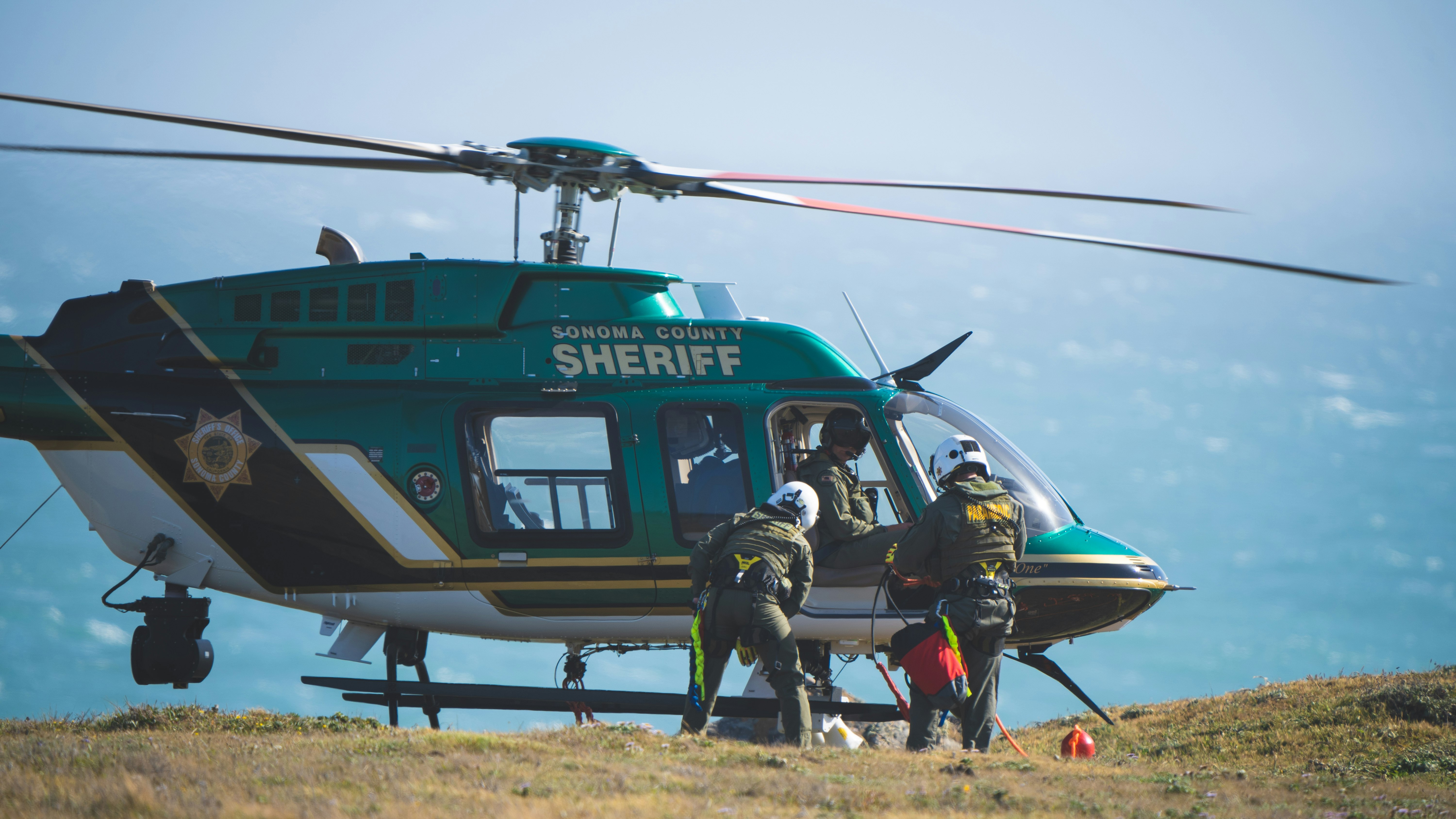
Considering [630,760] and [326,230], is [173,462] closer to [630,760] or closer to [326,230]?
[326,230]

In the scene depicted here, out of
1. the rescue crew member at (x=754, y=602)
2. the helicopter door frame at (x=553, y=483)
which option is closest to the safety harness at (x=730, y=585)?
the rescue crew member at (x=754, y=602)

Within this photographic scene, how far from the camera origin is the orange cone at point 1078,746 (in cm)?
856

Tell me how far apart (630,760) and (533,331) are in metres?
3.56

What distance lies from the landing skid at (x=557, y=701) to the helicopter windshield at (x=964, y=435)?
178 cm

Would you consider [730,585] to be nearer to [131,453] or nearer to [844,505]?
[844,505]

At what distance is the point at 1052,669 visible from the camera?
8.73 metres

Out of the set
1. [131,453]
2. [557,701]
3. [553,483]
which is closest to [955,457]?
[553,483]

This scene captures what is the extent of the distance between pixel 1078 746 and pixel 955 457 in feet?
9.04

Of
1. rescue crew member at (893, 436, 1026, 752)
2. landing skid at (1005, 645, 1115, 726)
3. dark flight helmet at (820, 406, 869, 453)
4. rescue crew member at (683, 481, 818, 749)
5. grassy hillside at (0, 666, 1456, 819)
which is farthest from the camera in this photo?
landing skid at (1005, 645, 1115, 726)

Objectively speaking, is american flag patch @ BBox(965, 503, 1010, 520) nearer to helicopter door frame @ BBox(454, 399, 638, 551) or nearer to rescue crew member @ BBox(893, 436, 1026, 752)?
rescue crew member @ BBox(893, 436, 1026, 752)

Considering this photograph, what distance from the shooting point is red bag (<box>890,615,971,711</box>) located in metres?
7.10

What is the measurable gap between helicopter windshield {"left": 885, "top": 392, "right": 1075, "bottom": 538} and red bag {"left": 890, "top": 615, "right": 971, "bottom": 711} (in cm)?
126

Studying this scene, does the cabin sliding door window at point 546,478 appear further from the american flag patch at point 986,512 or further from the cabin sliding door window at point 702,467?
the american flag patch at point 986,512

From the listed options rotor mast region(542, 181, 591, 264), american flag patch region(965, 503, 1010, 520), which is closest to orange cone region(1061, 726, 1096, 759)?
american flag patch region(965, 503, 1010, 520)
